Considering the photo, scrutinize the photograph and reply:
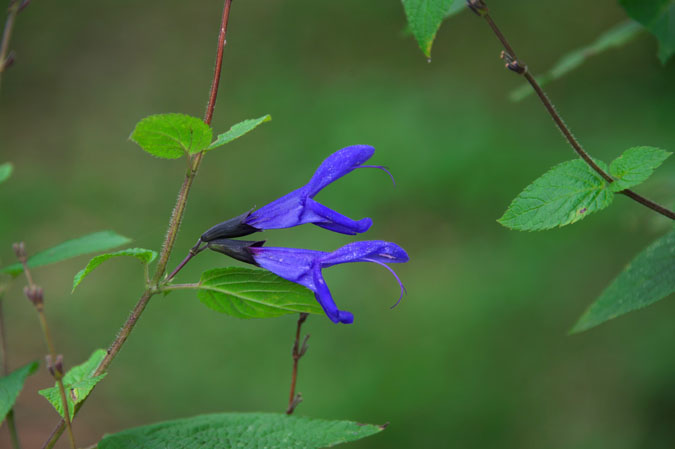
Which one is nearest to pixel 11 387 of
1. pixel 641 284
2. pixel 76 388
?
pixel 76 388

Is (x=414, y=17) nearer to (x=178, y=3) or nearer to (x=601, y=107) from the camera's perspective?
(x=601, y=107)

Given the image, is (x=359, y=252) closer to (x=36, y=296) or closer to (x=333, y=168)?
(x=333, y=168)

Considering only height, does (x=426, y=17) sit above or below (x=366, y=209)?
above

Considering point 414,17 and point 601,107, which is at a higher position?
point 414,17

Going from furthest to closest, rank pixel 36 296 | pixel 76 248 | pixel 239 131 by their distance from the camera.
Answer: pixel 76 248, pixel 239 131, pixel 36 296

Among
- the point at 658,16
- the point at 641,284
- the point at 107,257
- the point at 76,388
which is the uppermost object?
the point at 107,257

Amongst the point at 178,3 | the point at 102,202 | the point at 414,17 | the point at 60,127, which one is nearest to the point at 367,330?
the point at 102,202

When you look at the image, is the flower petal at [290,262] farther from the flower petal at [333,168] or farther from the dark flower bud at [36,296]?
the dark flower bud at [36,296]
